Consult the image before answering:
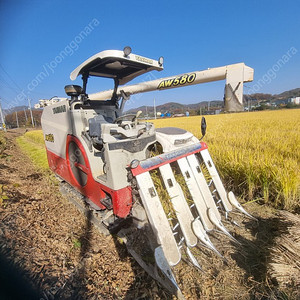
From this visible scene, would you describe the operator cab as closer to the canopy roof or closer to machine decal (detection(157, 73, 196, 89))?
the canopy roof

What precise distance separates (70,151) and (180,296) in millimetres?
2495

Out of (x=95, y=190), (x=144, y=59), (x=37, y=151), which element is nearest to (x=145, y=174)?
(x=95, y=190)

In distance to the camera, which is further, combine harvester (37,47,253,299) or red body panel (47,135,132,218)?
red body panel (47,135,132,218)

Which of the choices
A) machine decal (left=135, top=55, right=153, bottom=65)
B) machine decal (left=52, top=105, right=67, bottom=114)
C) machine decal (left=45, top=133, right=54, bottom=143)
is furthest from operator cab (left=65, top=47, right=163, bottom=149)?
machine decal (left=45, top=133, right=54, bottom=143)

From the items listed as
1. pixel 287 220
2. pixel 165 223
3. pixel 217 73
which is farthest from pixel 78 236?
pixel 217 73

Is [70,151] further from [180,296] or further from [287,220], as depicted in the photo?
[287,220]

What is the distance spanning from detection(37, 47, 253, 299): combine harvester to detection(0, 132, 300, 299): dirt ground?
15cm

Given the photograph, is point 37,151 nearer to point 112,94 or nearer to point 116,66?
point 112,94

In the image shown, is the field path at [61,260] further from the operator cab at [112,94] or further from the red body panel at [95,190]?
the operator cab at [112,94]

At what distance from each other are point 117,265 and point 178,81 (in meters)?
2.75

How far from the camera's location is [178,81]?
2.79 meters

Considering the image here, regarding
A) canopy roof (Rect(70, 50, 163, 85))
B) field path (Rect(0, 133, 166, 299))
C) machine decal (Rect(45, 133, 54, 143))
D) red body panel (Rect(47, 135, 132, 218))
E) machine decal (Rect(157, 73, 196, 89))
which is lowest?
field path (Rect(0, 133, 166, 299))

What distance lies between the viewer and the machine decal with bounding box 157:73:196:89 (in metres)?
2.65

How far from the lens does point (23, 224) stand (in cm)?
226
